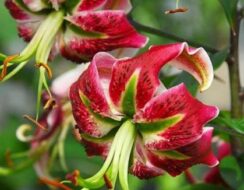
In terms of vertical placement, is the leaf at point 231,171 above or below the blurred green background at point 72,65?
above

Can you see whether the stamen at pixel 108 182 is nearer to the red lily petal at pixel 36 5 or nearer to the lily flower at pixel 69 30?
the lily flower at pixel 69 30

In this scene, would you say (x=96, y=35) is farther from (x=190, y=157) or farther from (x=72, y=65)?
(x=72, y=65)

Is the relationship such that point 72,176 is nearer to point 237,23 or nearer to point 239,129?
point 239,129

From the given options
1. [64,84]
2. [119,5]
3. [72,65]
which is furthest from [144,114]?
[72,65]

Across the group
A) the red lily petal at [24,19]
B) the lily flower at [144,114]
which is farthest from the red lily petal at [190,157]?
the red lily petal at [24,19]

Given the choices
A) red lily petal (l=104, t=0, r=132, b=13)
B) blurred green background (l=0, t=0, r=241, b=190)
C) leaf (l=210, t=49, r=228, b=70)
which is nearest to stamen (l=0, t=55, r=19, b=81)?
red lily petal (l=104, t=0, r=132, b=13)

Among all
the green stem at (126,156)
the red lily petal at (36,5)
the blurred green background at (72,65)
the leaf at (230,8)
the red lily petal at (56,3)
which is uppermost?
the red lily petal at (56,3)

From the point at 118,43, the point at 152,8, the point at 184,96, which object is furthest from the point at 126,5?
the point at 152,8
